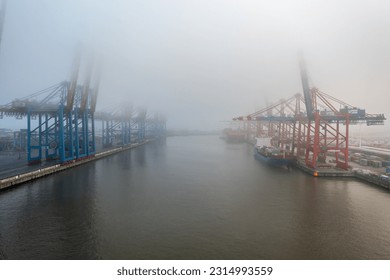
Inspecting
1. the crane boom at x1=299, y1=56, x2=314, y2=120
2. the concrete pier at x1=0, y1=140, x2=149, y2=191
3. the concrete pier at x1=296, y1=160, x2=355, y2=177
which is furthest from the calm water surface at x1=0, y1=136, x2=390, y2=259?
the crane boom at x1=299, y1=56, x2=314, y2=120

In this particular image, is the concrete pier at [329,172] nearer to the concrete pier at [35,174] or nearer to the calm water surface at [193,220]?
the calm water surface at [193,220]

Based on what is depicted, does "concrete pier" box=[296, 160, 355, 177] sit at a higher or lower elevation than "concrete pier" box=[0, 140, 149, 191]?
lower

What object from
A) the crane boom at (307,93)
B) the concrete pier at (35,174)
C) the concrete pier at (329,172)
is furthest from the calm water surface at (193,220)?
the crane boom at (307,93)

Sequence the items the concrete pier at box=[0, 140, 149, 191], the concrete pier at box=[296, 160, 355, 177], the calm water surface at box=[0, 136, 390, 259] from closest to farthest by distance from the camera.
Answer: the calm water surface at box=[0, 136, 390, 259], the concrete pier at box=[0, 140, 149, 191], the concrete pier at box=[296, 160, 355, 177]

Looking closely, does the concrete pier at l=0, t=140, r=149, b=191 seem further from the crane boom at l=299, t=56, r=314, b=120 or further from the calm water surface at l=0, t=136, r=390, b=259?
the crane boom at l=299, t=56, r=314, b=120

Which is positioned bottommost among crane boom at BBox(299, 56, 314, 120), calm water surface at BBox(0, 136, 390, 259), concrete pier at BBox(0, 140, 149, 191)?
calm water surface at BBox(0, 136, 390, 259)

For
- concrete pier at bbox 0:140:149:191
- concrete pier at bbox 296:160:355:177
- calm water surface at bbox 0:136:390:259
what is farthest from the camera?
concrete pier at bbox 296:160:355:177

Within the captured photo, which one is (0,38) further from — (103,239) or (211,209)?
(211,209)
